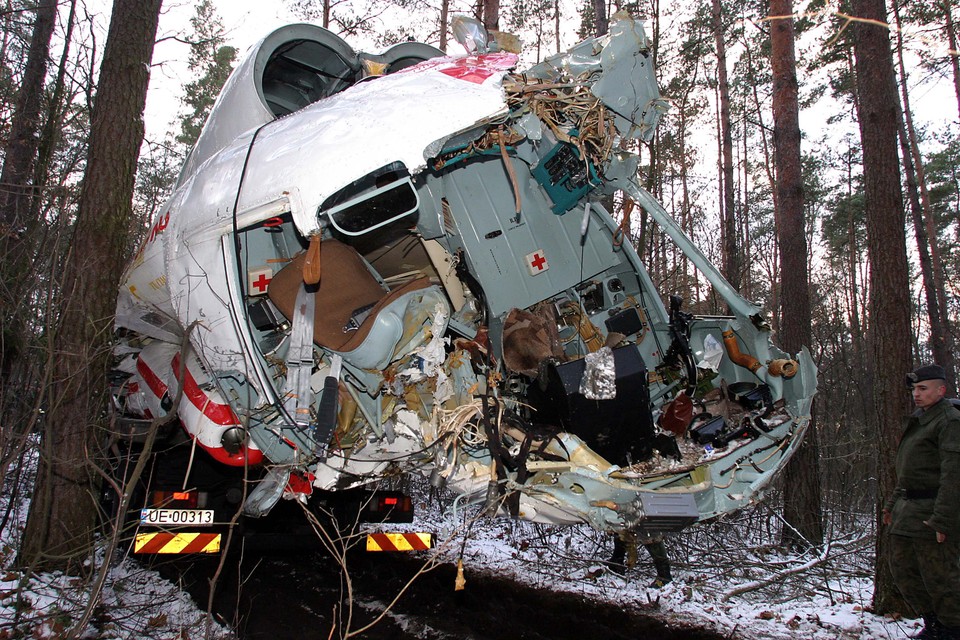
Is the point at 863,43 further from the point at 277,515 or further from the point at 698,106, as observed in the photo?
the point at 698,106

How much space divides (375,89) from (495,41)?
0.90 m

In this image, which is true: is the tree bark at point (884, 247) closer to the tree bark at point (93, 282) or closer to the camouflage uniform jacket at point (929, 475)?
the camouflage uniform jacket at point (929, 475)

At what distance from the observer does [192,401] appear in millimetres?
3682

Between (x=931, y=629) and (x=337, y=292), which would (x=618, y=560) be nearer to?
(x=931, y=629)

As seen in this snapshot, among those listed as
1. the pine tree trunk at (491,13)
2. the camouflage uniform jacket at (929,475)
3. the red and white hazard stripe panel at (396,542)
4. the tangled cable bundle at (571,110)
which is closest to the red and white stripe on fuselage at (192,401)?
the red and white hazard stripe panel at (396,542)

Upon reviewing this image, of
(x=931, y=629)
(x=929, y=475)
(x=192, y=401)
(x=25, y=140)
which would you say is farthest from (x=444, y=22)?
(x=931, y=629)

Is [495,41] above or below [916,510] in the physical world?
above

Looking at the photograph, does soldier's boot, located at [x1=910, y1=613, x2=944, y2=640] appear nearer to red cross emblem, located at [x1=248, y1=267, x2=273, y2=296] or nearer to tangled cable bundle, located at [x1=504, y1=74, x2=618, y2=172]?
tangled cable bundle, located at [x1=504, y1=74, x2=618, y2=172]

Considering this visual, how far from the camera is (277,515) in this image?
16.1 feet

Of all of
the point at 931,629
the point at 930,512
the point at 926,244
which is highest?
the point at 926,244

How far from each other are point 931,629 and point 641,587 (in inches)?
75.2

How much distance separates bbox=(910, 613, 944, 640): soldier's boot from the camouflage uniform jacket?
49cm

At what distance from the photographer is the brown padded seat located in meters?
3.67

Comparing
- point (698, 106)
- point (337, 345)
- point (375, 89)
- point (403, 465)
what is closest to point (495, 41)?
point (375, 89)
